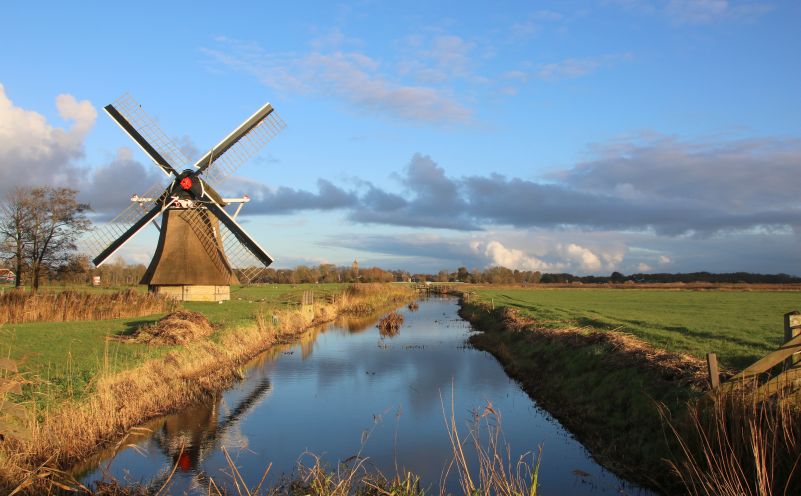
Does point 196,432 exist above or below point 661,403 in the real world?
below

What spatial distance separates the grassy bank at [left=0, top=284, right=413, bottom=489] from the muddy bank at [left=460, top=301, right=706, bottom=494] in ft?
30.5

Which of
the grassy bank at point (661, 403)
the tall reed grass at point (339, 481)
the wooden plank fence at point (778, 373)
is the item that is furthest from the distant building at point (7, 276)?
the wooden plank fence at point (778, 373)

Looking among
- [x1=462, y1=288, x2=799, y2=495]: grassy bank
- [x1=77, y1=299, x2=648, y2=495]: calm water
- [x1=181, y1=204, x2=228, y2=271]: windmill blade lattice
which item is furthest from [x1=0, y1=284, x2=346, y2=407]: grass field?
[x1=462, y1=288, x2=799, y2=495]: grassy bank

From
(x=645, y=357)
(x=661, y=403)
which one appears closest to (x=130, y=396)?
(x=661, y=403)

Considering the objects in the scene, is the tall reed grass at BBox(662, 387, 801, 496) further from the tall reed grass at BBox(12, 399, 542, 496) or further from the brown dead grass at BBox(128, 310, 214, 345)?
the brown dead grass at BBox(128, 310, 214, 345)

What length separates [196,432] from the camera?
42.3 feet

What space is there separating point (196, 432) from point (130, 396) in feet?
6.00

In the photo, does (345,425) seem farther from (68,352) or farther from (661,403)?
(661,403)

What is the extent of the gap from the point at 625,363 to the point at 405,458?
6.22 m

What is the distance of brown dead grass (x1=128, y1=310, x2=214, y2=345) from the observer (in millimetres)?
19203

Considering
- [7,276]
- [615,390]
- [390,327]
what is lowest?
[390,327]

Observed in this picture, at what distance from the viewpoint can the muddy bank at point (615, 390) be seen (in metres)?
10.5

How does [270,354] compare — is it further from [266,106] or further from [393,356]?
[266,106]

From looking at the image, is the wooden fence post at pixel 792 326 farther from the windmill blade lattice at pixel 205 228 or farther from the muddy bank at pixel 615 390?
the windmill blade lattice at pixel 205 228
